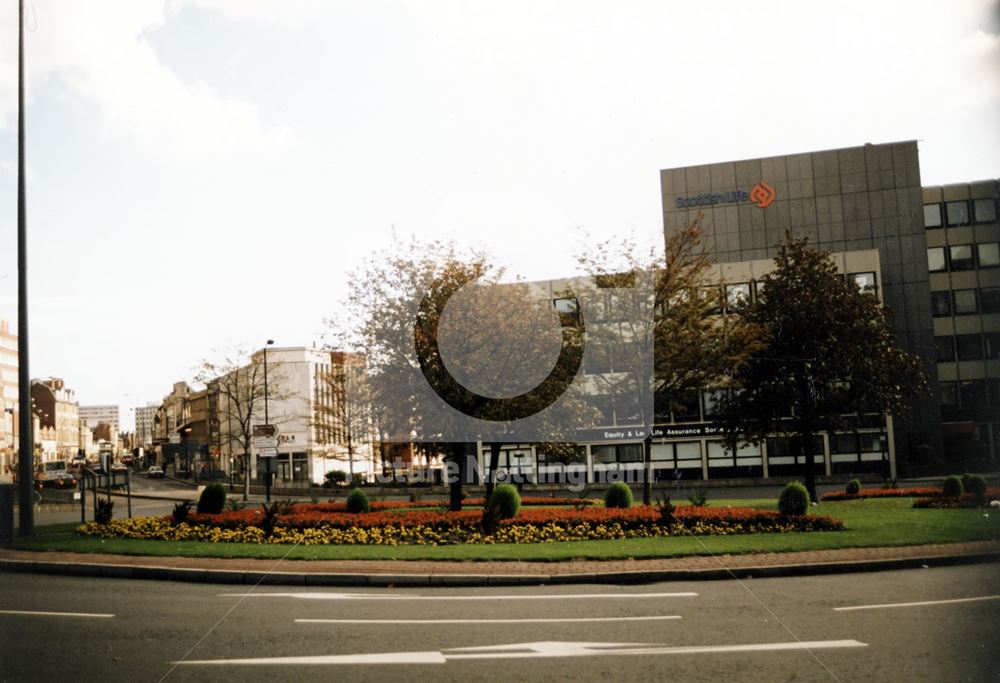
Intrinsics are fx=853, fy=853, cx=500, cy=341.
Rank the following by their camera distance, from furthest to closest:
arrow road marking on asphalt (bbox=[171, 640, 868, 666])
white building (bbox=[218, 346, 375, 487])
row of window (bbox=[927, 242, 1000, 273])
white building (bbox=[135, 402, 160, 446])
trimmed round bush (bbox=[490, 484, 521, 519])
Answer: row of window (bbox=[927, 242, 1000, 273])
white building (bbox=[135, 402, 160, 446])
white building (bbox=[218, 346, 375, 487])
trimmed round bush (bbox=[490, 484, 521, 519])
arrow road marking on asphalt (bbox=[171, 640, 868, 666])

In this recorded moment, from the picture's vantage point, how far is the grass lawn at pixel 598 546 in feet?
48.1

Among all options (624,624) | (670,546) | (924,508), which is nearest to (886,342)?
(924,508)

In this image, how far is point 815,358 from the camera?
27797mm

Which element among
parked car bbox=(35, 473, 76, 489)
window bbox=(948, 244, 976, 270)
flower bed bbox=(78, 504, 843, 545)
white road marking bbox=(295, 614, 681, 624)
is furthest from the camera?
window bbox=(948, 244, 976, 270)

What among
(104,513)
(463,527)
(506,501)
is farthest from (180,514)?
(506,501)

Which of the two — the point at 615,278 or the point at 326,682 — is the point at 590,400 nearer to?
the point at 615,278

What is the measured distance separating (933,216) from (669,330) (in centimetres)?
4131

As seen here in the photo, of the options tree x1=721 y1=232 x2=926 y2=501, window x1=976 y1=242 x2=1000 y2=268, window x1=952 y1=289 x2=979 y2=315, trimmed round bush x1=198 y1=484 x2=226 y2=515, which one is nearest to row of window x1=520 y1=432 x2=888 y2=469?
window x1=952 y1=289 x2=979 y2=315

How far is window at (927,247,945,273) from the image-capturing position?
57469 millimetres

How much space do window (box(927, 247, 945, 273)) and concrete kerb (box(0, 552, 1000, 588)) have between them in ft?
164

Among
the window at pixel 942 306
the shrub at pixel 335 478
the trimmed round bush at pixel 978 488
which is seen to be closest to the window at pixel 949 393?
the window at pixel 942 306

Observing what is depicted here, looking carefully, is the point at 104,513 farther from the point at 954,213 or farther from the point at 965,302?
the point at 954,213

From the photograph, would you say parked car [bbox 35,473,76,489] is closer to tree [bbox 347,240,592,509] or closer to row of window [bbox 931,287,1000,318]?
tree [bbox 347,240,592,509]

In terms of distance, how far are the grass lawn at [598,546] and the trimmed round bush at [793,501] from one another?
103cm
